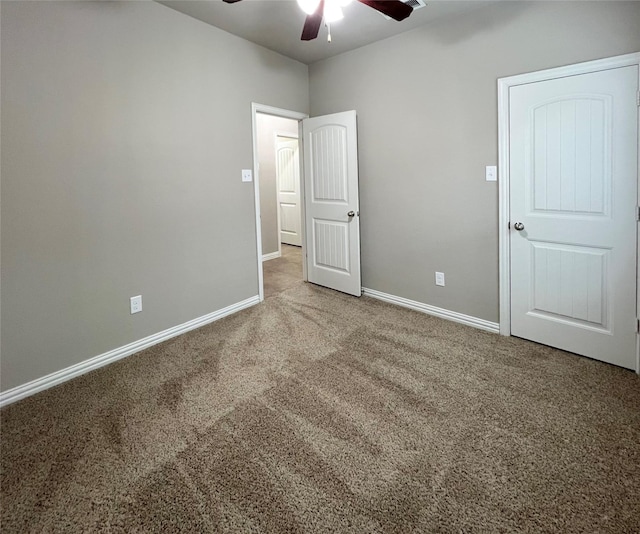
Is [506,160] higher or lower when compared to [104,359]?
higher

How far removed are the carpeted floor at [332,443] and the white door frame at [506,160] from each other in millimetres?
289

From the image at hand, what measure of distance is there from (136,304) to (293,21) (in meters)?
2.63

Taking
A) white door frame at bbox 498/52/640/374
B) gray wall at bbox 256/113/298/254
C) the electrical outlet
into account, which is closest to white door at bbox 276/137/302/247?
gray wall at bbox 256/113/298/254

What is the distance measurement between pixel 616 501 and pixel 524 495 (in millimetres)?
343

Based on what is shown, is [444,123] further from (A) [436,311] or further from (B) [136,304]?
(B) [136,304]

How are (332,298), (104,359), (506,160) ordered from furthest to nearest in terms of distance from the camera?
(332,298) < (506,160) < (104,359)

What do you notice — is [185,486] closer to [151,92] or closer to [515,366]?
[515,366]

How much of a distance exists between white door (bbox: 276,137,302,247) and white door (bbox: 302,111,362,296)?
8.76 feet

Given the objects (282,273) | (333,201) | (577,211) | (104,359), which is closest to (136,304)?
(104,359)

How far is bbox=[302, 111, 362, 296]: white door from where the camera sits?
3.97 metres

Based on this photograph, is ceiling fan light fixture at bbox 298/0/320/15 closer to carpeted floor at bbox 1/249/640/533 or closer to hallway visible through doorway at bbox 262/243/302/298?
carpeted floor at bbox 1/249/640/533

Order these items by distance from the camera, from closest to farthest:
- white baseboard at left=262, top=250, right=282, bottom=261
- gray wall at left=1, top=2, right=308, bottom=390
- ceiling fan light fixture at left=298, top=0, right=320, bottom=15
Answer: ceiling fan light fixture at left=298, top=0, right=320, bottom=15 < gray wall at left=1, top=2, right=308, bottom=390 < white baseboard at left=262, top=250, right=282, bottom=261

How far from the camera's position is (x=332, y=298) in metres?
4.12

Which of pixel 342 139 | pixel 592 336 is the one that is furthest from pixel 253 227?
pixel 592 336
